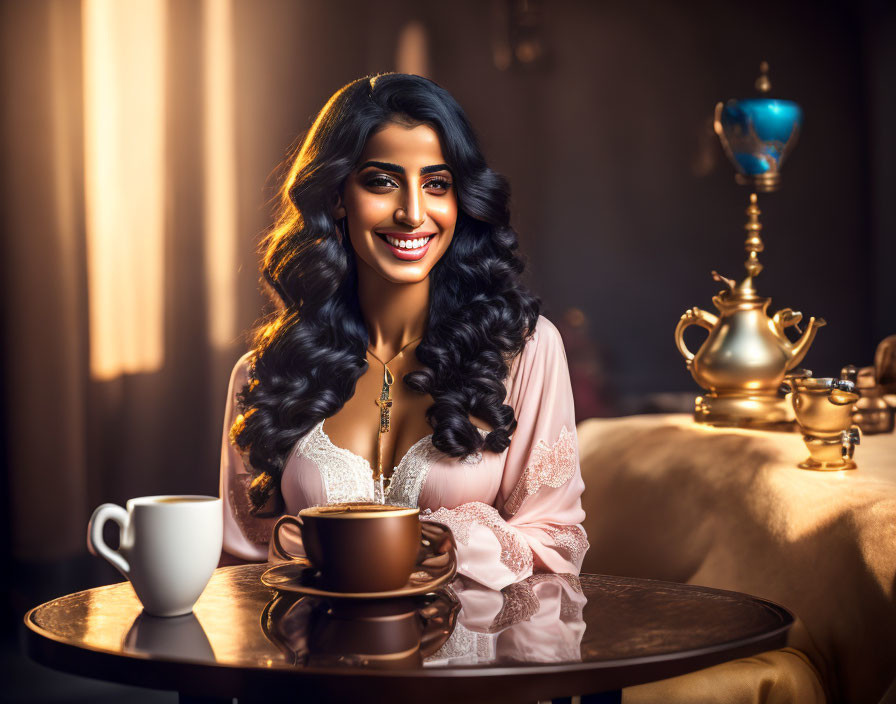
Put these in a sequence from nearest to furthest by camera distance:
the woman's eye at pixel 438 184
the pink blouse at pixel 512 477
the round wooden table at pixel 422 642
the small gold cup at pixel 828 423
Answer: the round wooden table at pixel 422 642, the pink blouse at pixel 512 477, the woman's eye at pixel 438 184, the small gold cup at pixel 828 423

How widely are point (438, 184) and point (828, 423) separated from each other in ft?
3.01

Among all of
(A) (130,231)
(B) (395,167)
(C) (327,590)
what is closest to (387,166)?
(B) (395,167)

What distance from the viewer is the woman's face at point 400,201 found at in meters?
1.72

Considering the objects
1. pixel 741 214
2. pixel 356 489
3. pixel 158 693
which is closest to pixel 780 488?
pixel 356 489

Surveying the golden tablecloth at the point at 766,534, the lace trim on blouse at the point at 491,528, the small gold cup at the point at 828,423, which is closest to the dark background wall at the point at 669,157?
the golden tablecloth at the point at 766,534

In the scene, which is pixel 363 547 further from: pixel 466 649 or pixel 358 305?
pixel 358 305

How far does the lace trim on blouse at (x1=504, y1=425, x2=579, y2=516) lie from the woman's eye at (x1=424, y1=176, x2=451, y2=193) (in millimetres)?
461

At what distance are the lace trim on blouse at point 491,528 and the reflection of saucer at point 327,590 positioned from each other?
207 millimetres

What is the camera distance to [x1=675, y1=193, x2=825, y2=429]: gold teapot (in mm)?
2484

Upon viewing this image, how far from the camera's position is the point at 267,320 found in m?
2.08

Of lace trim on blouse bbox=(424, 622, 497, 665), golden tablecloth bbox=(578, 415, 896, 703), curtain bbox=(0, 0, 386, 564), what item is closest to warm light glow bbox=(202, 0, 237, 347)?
curtain bbox=(0, 0, 386, 564)

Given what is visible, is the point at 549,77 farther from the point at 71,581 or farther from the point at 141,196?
the point at 71,581

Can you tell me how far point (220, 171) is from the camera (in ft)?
14.2

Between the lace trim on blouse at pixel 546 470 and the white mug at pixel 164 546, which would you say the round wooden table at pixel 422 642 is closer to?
the white mug at pixel 164 546
